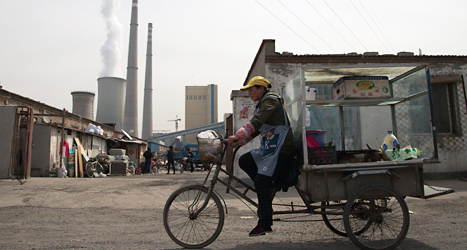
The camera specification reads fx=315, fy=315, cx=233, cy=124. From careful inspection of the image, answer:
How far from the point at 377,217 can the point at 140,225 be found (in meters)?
3.26

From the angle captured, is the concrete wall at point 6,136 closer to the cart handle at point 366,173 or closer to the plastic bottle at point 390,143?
the cart handle at point 366,173

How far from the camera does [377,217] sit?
3.51 metres

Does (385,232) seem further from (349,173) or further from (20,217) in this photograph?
(20,217)

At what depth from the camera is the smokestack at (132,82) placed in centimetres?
6249

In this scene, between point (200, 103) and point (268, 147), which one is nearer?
point (268, 147)

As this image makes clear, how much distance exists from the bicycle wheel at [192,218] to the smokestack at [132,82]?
201 ft

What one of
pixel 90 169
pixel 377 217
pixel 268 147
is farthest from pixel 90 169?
pixel 377 217

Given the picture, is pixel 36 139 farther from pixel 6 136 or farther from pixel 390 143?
pixel 390 143

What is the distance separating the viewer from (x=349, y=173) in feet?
11.6

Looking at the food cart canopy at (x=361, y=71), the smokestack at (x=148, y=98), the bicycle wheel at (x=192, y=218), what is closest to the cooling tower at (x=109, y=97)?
the smokestack at (x=148, y=98)

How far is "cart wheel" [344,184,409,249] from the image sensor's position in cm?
334

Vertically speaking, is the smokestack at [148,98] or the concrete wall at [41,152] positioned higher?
the smokestack at [148,98]

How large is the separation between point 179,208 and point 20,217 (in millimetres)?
3344

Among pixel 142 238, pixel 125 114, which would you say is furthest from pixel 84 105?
pixel 142 238
